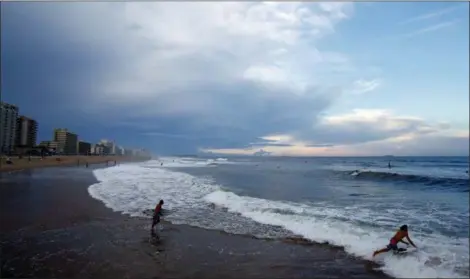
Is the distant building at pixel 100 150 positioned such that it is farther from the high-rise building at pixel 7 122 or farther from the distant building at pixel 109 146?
the high-rise building at pixel 7 122

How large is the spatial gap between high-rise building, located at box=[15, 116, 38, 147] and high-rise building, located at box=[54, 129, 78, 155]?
308cm

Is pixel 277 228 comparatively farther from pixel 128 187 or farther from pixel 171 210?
pixel 128 187

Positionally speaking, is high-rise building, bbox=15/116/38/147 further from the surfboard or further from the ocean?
the surfboard

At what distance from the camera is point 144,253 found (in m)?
9.17

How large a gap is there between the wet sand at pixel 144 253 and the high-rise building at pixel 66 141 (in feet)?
13.9

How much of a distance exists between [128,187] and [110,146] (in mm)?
3466

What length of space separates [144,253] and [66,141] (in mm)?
10860

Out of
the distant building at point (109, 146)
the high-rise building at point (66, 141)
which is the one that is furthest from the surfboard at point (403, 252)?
the distant building at point (109, 146)

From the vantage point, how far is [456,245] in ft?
30.7

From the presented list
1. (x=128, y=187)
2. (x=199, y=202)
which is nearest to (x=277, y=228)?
(x=199, y=202)

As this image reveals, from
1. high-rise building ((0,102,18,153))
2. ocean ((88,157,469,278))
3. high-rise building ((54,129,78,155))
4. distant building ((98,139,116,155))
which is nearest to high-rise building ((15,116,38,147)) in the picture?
high-rise building ((0,102,18,153))

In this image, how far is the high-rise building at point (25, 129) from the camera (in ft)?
36.5

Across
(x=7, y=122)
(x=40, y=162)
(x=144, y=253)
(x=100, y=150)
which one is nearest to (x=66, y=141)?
(x=7, y=122)

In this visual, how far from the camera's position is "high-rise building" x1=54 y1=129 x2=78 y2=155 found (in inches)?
615
